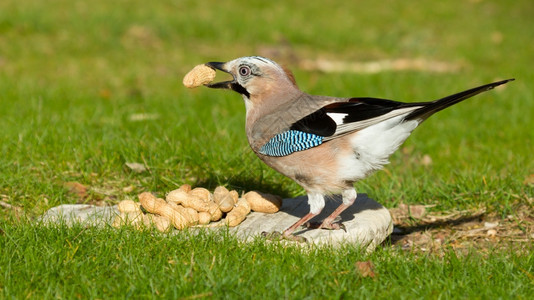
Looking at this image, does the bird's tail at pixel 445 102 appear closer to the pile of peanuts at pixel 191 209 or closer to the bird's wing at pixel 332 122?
the bird's wing at pixel 332 122

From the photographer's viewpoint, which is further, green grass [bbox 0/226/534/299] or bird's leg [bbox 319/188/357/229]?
bird's leg [bbox 319/188/357/229]

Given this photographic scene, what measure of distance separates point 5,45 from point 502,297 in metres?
8.86

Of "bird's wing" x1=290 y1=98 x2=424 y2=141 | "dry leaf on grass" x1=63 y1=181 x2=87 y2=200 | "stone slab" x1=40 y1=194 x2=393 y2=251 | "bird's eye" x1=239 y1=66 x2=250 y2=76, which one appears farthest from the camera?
"dry leaf on grass" x1=63 y1=181 x2=87 y2=200

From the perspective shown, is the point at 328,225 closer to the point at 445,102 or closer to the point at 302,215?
the point at 302,215

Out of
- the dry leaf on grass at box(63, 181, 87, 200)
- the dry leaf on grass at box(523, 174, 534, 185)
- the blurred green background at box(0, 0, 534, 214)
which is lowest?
the dry leaf on grass at box(63, 181, 87, 200)

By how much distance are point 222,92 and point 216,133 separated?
2528 mm

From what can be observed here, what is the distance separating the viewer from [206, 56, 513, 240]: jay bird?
4422mm

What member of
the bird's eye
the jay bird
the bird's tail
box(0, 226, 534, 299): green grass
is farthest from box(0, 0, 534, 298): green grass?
the bird's eye

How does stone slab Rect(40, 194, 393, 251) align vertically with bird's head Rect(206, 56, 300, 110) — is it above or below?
below

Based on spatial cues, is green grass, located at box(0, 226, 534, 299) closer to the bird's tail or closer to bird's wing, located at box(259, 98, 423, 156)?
bird's wing, located at box(259, 98, 423, 156)

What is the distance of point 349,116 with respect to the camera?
446 cm

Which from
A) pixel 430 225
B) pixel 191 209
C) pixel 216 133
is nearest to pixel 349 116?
pixel 191 209

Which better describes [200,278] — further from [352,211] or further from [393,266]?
[352,211]

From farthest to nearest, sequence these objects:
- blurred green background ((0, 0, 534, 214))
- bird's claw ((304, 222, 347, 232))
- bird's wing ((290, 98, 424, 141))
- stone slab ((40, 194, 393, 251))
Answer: blurred green background ((0, 0, 534, 214)), bird's claw ((304, 222, 347, 232)), stone slab ((40, 194, 393, 251)), bird's wing ((290, 98, 424, 141))
